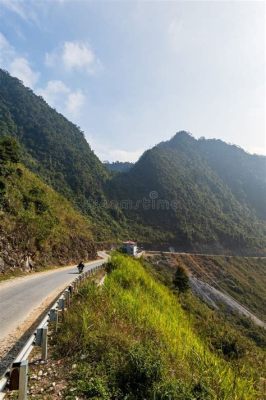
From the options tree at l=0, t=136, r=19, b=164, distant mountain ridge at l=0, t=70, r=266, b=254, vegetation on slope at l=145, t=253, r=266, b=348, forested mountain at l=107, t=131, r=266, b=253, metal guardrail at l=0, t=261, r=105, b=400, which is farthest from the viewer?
forested mountain at l=107, t=131, r=266, b=253

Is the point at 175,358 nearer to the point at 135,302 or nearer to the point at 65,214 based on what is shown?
the point at 135,302

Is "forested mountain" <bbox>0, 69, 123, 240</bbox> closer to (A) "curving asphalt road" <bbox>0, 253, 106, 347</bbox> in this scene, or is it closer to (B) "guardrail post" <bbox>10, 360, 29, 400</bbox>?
(A) "curving asphalt road" <bbox>0, 253, 106, 347</bbox>

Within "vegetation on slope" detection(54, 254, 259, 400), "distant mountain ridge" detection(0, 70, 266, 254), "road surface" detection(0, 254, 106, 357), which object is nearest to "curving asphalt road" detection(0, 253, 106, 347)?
"road surface" detection(0, 254, 106, 357)

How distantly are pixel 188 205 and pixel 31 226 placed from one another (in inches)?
4199

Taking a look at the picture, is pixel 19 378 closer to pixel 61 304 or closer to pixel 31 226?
pixel 61 304

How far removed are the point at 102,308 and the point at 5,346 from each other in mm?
2926

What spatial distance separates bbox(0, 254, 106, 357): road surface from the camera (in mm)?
9766

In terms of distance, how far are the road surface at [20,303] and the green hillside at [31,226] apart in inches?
150

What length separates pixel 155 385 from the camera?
615cm

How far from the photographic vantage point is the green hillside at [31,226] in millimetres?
24906

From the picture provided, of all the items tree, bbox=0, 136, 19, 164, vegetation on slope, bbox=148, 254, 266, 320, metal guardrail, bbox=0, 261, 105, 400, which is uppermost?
tree, bbox=0, 136, 19, 164

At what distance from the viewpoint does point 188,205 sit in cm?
13138

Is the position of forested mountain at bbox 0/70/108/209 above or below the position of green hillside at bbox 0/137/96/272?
above

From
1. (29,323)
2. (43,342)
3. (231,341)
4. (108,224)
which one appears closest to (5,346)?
(43,342)
